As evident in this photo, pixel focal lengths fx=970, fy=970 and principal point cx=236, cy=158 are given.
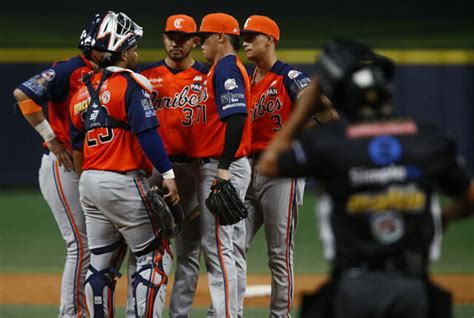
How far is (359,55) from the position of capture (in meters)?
3.52

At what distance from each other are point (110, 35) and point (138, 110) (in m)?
0.50

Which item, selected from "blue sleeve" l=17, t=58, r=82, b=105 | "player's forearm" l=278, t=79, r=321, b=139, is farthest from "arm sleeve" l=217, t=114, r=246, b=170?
"player's forearm" l=278, t=79, r=321, b=139

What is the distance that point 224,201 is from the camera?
5.43 metres

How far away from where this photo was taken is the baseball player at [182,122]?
592cm

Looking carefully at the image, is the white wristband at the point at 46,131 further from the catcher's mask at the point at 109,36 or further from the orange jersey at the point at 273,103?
the orange jersey at the point at 273,103

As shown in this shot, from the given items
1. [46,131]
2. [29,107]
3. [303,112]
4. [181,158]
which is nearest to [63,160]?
[46,131]

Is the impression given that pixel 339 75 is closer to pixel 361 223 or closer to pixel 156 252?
pixel 361 223

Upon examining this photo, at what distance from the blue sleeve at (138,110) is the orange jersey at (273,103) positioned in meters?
1.13

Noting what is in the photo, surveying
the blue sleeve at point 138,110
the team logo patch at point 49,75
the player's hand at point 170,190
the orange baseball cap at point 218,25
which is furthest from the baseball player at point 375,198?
the team logo patch at point 49,75

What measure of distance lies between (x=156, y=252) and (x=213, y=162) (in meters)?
0.75

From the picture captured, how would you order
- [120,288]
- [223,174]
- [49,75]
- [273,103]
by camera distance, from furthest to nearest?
1. [120,288]
2. [273,103]
3. [49,75]
4. [223,174]

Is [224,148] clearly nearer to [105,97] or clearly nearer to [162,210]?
[162,210]

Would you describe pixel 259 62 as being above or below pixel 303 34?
above

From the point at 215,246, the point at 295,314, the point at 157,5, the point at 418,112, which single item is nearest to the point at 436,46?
the point at 418,112
